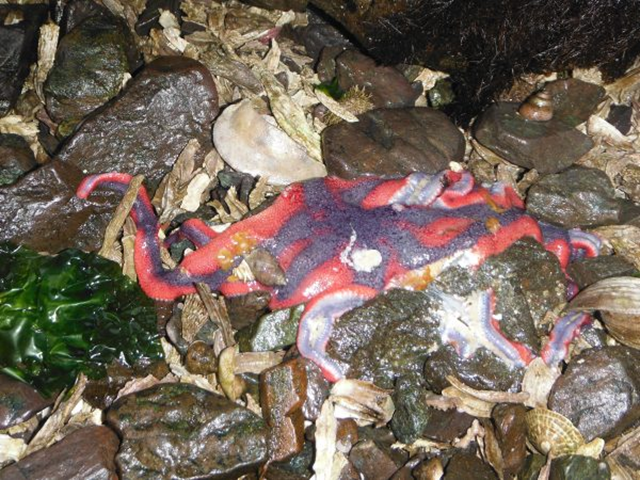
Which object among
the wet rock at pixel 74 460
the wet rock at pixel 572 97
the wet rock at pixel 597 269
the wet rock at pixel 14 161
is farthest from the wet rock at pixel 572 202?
the wet rock at pixel 14 161

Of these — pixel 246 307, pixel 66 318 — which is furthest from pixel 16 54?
pixel 246 307

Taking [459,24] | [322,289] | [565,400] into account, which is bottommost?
[565,400]

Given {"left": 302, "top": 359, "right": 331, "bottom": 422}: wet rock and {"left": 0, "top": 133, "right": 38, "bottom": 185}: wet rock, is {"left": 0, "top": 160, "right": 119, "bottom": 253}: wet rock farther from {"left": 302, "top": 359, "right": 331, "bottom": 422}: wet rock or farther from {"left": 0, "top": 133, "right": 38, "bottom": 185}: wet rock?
{"left": 302, "top": 359, "right": 331, "bottom": 422}: wet rock

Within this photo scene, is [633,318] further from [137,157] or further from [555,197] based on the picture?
[137,157]

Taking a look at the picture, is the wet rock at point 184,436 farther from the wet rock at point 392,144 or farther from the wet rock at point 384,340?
the wet rock at point 392,144

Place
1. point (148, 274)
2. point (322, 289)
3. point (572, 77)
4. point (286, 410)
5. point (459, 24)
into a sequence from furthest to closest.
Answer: point (572, 77)
point (459, 24)
point (148, 274)
point (322, 289)
point (286, 410)

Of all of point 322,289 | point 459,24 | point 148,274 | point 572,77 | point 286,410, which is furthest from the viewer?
point 572,77

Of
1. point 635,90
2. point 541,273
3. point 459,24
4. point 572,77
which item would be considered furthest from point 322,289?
point 635,90
